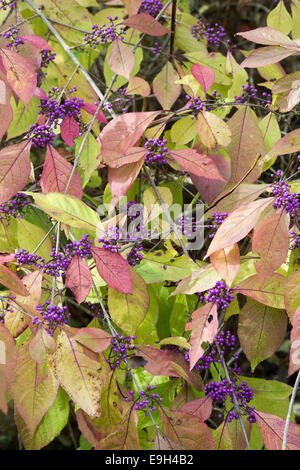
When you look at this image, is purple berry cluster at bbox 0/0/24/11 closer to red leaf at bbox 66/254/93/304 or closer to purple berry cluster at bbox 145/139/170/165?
purple berry cluster at bbox 145/139/170/165

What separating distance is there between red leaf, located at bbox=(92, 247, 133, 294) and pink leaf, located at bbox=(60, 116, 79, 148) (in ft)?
1.01

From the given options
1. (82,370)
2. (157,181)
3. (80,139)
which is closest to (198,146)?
(80,139)

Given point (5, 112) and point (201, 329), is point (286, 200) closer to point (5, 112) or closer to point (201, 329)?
point (201, 329)

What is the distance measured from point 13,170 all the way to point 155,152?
0.26m

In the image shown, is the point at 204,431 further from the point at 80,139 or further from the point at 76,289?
the point at 80,139

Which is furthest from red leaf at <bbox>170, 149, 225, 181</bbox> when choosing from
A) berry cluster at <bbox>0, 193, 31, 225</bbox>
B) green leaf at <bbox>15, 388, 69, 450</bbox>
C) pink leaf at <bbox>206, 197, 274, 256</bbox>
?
green leaf at <bbox>15, 388, 69, 450</bbox>

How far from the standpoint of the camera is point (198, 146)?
1.00 m

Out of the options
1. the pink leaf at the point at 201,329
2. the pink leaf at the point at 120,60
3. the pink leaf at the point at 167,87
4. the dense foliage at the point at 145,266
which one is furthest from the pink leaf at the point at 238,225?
the pink leaf at the point at 167,87

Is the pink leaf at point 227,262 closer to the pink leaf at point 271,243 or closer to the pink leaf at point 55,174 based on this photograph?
the pink leaf at point 271,243

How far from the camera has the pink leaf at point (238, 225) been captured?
0.78 metres

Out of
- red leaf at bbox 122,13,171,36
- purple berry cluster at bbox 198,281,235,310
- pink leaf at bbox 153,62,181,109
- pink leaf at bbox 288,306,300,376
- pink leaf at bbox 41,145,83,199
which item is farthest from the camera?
pink leaf at bbox 153,62,181,109

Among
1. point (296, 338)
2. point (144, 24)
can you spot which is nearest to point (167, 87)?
point (144, 24)

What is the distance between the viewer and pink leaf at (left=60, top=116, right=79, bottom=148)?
1.02 m

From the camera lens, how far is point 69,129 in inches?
40.5
